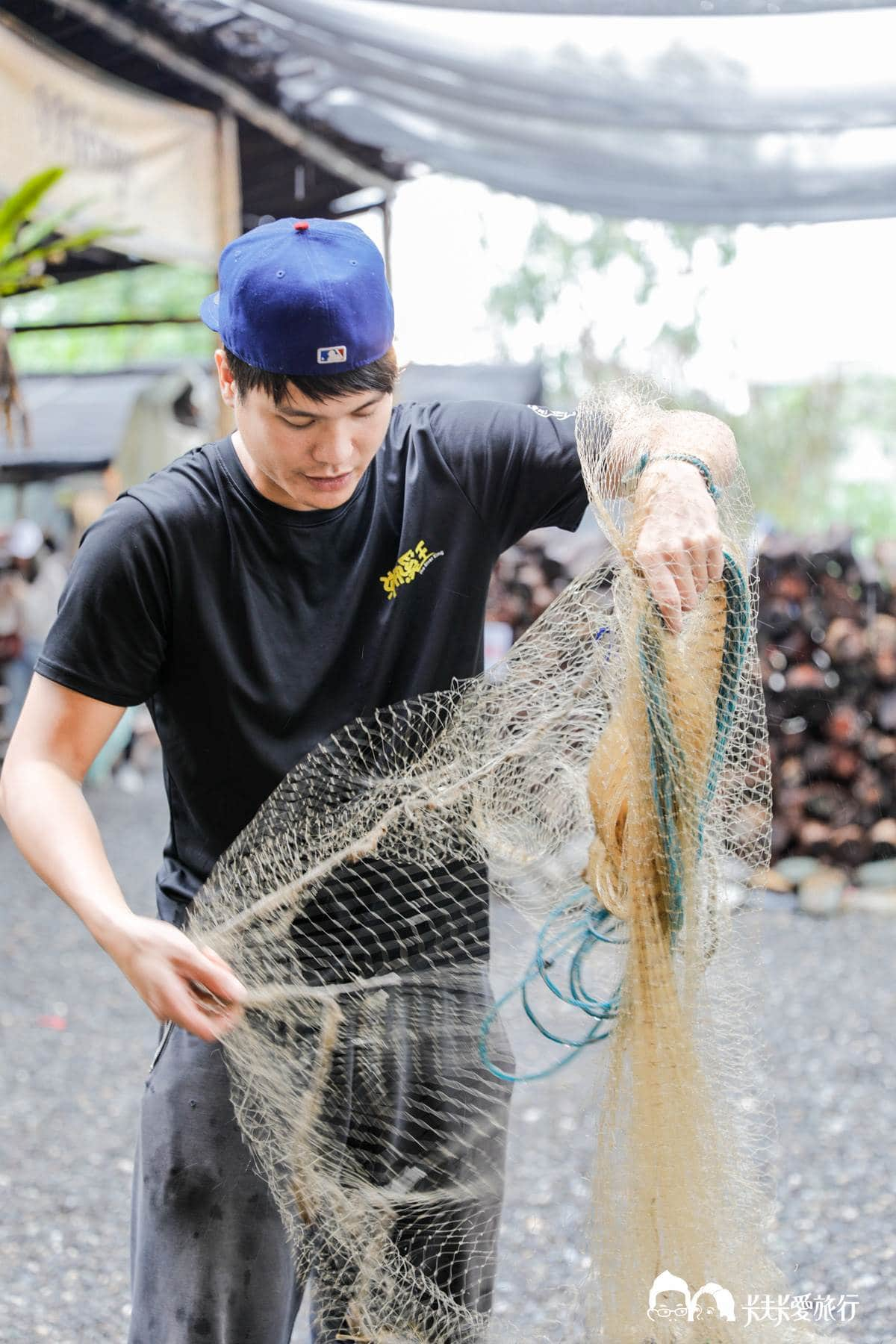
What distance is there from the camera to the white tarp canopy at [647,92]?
Result: 142 inches

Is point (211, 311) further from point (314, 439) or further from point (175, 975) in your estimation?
point (175, 975)

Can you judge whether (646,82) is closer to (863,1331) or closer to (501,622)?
(501,622)

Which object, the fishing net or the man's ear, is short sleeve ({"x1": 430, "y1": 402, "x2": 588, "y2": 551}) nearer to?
the fishing net

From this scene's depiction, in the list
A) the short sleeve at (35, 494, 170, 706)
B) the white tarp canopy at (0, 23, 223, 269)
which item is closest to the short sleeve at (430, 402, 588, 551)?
the short sleeve at (35, 494, 170, 706)

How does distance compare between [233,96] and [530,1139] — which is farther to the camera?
[233,96]

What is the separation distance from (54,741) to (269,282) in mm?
630

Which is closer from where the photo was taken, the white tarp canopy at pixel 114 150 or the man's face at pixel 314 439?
the man's face at pixel 314 439

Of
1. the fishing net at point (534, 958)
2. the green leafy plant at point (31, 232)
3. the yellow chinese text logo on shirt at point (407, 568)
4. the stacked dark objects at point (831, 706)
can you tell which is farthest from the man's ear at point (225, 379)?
the stacked dark objects at point (831, 706)

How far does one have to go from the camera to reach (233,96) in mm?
5602

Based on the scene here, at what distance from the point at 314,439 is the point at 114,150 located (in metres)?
4.52

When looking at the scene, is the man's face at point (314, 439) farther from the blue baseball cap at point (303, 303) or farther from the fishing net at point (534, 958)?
the fishing net at point (534, 958)

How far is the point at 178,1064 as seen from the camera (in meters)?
1.63

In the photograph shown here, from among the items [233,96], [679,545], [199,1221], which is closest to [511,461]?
[679,545]

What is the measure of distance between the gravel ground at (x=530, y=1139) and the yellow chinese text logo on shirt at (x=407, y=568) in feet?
2.10
